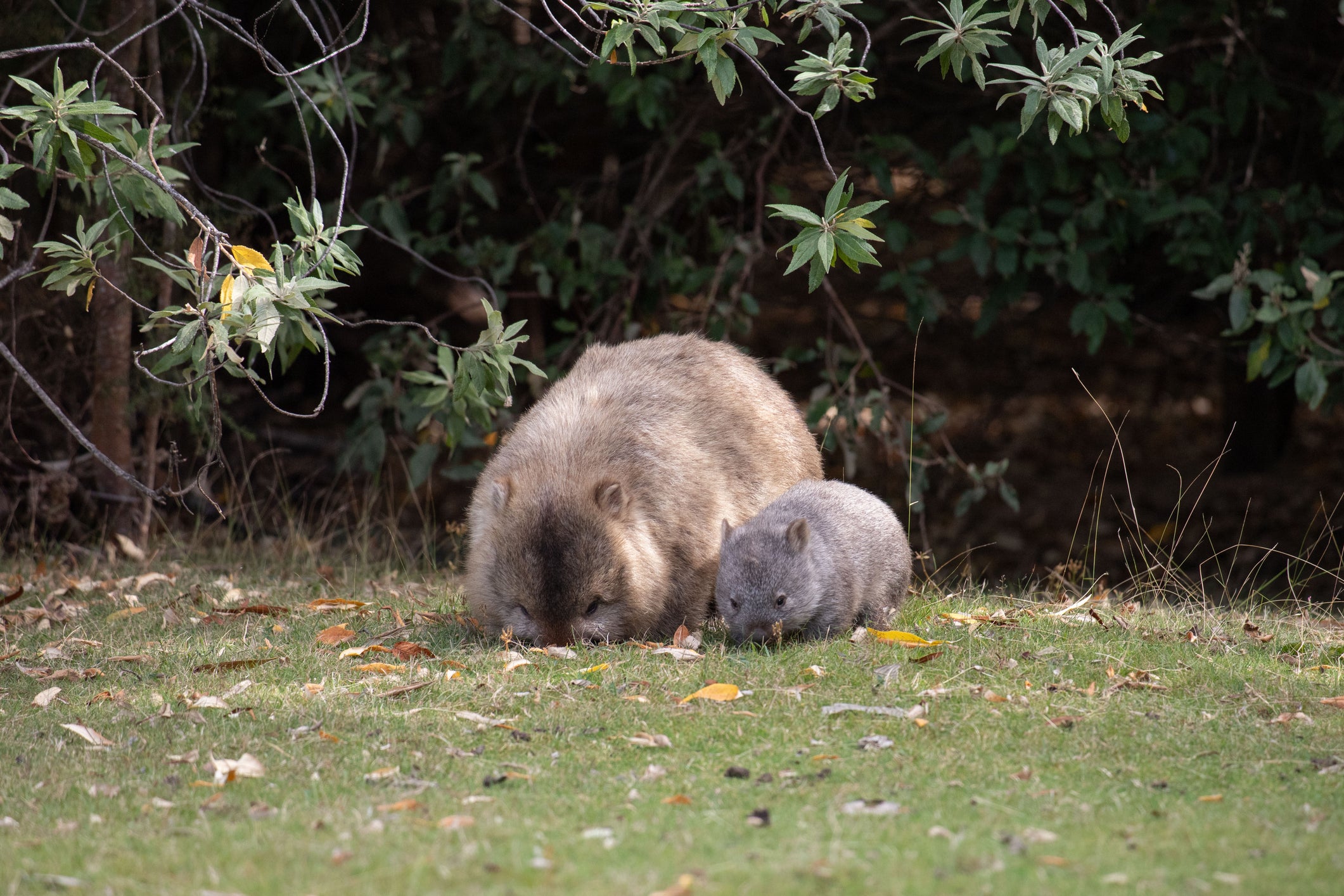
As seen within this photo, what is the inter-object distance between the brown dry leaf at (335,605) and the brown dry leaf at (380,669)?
5.37ft

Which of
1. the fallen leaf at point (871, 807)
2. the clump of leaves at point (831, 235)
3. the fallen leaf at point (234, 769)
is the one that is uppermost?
the clump of leaves at point (831, 235)

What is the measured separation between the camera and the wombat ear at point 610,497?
6.13 m

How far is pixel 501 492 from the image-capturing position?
20.6 feet

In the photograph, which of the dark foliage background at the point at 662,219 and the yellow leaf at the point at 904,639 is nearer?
the yellow leaf at the point at 904,639

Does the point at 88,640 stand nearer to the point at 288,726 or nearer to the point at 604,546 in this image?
the point at 288,726

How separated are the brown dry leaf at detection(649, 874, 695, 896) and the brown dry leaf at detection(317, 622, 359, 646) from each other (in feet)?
10.8

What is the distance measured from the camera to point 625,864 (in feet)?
12.1

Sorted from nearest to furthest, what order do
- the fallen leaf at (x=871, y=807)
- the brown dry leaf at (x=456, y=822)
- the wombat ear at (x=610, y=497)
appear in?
the brown dry leaf at (x=456, y=822) < the fallen leaf at (x=871, y=807) < the wombat ear at (x=610, y=497)

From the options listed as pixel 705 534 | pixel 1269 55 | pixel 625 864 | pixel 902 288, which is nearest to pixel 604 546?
pixel 705 534

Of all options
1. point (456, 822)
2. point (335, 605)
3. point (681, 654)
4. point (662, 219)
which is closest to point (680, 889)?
point (456, 822)

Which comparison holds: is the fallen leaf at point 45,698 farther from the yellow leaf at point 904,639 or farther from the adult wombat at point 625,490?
the yellow leaf at point 904,639

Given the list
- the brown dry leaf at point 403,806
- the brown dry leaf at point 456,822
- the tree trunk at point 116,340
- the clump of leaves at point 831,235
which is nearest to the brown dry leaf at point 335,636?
the brown dry leaf at point 403,806

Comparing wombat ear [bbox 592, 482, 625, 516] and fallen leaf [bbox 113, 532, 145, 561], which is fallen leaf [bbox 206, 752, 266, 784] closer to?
wombat ear [bbox 592, 482, 625, 516]

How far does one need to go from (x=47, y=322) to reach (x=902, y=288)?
628cm
